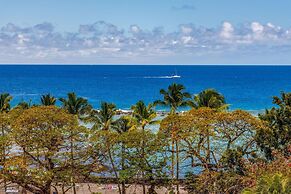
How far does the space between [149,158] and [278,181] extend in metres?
25.4

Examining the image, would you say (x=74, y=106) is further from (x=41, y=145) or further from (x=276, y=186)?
(x=276, y=186)

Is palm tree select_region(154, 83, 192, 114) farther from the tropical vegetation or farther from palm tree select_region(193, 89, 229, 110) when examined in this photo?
the tropical vegetation

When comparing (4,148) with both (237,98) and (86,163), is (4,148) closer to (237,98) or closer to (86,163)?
(86,163)

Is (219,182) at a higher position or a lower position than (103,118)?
lower

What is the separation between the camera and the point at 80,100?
48656 millimetres

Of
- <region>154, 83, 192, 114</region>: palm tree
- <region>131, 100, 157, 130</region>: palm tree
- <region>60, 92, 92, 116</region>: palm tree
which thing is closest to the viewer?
<region>131, 100, 157, 130</region>: palm tree

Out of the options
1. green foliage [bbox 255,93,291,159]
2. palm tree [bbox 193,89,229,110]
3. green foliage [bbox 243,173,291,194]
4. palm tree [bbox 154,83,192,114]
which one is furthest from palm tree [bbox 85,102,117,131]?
green foliage [bbox 243,173,291,194]

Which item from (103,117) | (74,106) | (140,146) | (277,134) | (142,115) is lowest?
(277,134)

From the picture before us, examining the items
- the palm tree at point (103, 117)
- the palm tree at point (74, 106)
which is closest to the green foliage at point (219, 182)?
the palm tree at point (103, 117)

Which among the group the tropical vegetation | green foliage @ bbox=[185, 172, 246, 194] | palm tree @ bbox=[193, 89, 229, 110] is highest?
palm tree @ bbox=[193, 89, 229, 110]

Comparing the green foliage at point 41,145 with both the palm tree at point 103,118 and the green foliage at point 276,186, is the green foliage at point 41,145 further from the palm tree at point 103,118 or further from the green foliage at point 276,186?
the green foliage at point 276,186

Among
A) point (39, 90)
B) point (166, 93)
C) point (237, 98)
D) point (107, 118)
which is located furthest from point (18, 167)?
point (39, 90)

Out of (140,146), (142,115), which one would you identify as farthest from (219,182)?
(142,115)

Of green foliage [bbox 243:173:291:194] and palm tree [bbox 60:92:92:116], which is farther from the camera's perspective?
palm tree [bbox 60:92:92:116]
